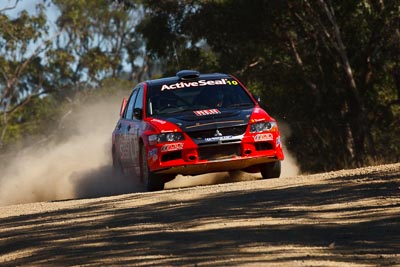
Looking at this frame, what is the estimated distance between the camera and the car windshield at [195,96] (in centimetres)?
1473

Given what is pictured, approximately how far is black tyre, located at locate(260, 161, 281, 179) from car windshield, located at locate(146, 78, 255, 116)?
834 mm

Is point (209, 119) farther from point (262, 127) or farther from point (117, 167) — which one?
point (117, 167)

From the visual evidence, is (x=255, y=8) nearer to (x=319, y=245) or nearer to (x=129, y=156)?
(x=129, y=156)

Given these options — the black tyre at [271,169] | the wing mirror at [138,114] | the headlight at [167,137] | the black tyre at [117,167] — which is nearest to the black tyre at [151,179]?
the headlight at [167,137]

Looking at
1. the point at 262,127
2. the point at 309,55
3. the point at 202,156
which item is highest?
the point at 309,55

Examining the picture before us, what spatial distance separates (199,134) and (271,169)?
1.24m

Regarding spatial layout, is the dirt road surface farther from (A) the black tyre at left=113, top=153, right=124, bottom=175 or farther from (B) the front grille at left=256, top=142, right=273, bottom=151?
(A) the black tyre at left=113, top=153, right=124, bottom=175

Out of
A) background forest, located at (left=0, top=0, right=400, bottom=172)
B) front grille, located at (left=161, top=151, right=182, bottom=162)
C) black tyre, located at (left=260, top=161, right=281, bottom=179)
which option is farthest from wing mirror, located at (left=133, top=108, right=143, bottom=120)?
background forest, located at (left=0, top=0, right=400, bottom=172)

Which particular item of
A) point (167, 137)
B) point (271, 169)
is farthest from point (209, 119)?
point (271, 169)

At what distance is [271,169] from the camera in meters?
14.6

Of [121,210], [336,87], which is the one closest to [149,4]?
[336,87]

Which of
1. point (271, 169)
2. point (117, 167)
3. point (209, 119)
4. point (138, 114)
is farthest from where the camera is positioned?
point (117, 167)

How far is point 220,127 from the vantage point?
13883 millimetres

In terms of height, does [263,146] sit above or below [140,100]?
below
